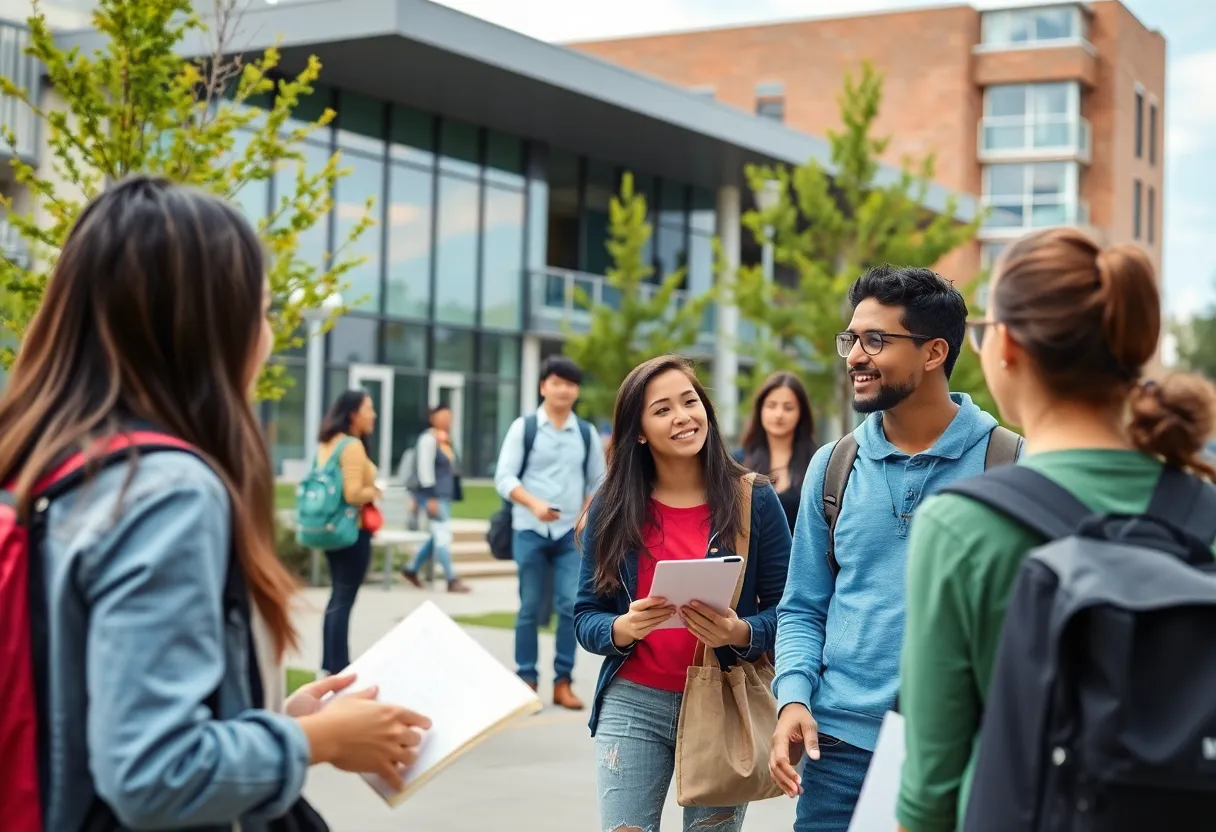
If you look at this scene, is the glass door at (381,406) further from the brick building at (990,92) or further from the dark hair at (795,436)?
the brick building at (990,92)

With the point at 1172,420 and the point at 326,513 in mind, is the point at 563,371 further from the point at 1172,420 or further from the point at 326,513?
the point at 1172,420

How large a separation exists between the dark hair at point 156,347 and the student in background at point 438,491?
13426mm

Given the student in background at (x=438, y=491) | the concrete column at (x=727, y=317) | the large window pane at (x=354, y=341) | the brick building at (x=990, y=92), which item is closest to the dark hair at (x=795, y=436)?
the student in background at (x=438, y=491)

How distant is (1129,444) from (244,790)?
1.33 m

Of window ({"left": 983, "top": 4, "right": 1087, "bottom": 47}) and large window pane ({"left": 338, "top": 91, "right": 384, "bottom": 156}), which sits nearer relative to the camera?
large window pane ({"left": 338, "top": 91, "right": 384, "bottom": 156})

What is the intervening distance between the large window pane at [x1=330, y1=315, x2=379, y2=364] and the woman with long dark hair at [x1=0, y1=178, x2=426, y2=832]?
24530 mm

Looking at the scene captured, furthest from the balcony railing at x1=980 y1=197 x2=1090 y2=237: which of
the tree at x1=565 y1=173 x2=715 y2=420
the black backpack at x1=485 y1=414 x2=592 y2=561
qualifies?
the black backpack at x1=485 y1=414 x2=592 y2=561

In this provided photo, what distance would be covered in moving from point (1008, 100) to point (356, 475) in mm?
42285

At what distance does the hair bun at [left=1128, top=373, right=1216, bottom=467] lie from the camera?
6.47 ft

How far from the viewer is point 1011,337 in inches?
81.9

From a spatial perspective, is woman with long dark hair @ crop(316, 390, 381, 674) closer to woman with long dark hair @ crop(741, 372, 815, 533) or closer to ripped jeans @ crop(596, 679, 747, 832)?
woman with long dark hair @ crop(741, 372, 815, 533)

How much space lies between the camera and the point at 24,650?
1779 millimetres

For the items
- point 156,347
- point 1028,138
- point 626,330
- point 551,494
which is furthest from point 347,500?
point 1028,138

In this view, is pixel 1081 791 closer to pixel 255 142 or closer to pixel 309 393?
pixel 255 142
